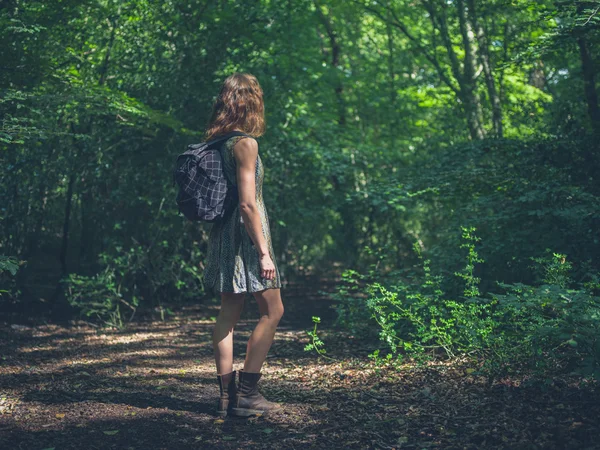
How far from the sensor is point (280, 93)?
30.8ft

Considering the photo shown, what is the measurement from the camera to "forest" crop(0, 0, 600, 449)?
3.76 meters

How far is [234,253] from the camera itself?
12.5 ft

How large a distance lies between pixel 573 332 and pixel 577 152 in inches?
126

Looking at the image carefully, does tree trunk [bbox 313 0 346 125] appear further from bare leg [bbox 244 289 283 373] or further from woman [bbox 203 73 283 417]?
bare leg [bbox 244 289 283 373]

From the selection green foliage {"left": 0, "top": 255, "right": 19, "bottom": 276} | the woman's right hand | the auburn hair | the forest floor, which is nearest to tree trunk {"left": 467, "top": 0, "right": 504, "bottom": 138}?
the forest floor

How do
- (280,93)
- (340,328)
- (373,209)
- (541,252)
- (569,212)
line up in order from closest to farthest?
(569,212)
(541,252)
(340,328)
(280,93)
(373,209)

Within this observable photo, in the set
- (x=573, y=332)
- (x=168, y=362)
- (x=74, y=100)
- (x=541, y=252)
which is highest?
(x=74, y=100)

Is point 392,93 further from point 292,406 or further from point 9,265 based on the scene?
point 9,265

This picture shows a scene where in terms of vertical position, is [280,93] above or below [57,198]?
above

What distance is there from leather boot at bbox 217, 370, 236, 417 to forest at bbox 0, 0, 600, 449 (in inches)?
6.2

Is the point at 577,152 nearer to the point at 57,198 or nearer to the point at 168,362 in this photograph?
the point at 168,362

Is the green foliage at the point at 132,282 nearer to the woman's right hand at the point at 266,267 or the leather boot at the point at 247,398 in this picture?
the leather boot at the point at 247,398

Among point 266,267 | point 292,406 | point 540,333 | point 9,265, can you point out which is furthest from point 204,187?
point 540,333

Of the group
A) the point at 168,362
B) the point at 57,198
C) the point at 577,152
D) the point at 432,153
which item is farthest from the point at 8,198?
the point at 577,152
